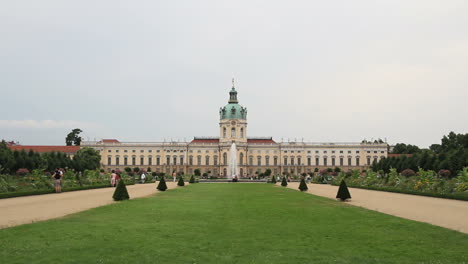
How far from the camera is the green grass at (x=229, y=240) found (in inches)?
300

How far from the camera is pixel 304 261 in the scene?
7395mm

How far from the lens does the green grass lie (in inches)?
300

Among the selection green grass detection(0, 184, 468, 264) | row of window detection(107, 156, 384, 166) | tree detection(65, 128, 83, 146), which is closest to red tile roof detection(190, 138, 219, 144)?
row of window detection(107, 156, 384, 166)

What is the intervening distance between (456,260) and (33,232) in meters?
8.28

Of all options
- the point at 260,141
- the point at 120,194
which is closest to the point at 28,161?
the point at 120,194

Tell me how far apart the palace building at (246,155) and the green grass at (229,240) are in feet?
280

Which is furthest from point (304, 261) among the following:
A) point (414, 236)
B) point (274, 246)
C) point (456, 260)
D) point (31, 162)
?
point (31, 162)

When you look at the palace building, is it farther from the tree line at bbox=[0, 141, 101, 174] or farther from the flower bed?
the flower bed

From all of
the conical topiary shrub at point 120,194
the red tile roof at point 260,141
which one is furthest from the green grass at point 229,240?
the red tile roof at point 260,141

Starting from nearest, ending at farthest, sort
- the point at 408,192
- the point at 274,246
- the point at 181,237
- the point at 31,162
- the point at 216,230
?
1. the point at 274,246
2. the point at 181,237
3. the point at 216,230
4. the point at 408,192
5. the point at 31,162

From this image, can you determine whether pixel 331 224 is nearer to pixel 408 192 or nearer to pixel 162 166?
pixel 408 192

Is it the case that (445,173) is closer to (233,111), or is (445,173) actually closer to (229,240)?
(229,240)

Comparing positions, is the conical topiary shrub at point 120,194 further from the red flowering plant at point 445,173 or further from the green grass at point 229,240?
the red flowering plant at point 445,173

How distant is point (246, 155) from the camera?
98.1 m
